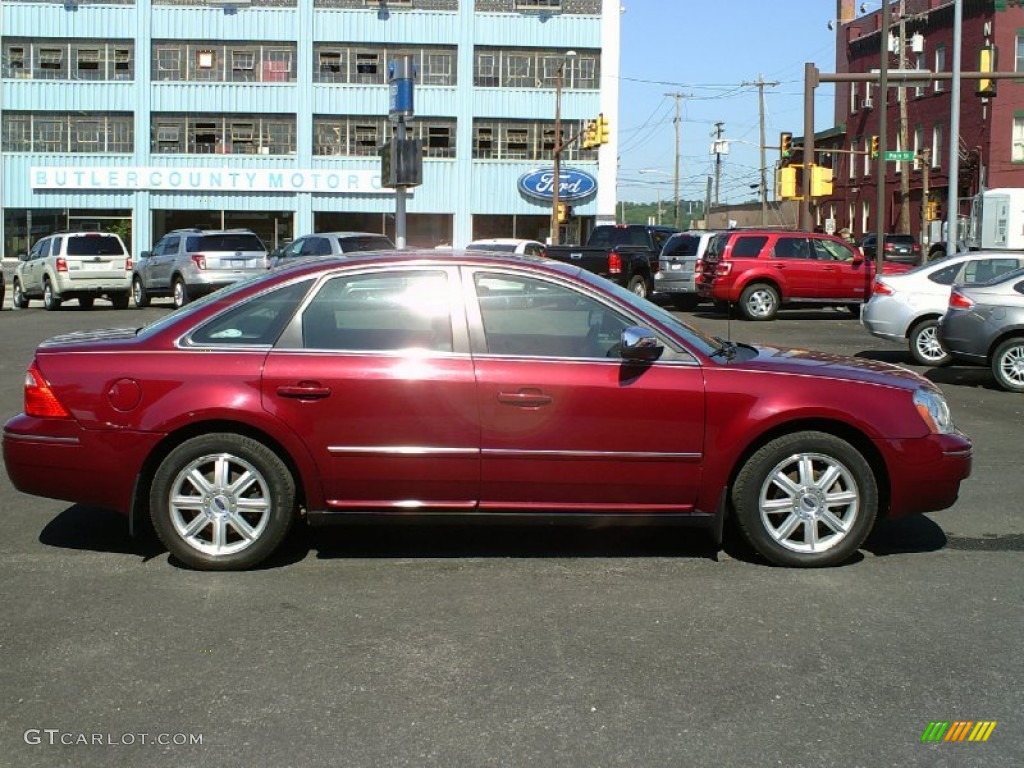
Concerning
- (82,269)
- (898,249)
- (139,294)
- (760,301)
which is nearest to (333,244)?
(82,269)

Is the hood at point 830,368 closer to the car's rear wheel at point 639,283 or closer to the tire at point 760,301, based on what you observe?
the tire at point 760,301

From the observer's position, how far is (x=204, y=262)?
86.9ft

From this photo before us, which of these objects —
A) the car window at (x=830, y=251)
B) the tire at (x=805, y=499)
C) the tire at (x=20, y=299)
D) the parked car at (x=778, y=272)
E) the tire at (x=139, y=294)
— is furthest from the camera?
the tire at (x=20, y=299)

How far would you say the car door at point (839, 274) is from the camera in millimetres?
25109

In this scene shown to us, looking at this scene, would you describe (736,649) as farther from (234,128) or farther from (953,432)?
(234,128)

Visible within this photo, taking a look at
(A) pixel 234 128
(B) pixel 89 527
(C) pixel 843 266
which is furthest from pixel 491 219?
(B) pixel 89 527

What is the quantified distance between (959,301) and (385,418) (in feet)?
33.0

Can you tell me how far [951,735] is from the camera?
414 cm

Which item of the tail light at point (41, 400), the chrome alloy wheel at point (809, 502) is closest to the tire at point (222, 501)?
the tail light at point (41, 400)

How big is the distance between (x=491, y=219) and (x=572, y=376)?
47.9 m

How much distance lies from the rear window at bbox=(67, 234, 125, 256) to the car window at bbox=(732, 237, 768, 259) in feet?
46.3

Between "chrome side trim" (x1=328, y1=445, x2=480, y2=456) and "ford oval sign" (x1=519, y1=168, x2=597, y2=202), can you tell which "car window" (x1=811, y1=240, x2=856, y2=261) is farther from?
"ford oval sign" (x1=519, y1=168, x2=597, y2=202)

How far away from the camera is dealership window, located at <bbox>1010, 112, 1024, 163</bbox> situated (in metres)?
45.2

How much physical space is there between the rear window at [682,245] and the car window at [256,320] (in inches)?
832
